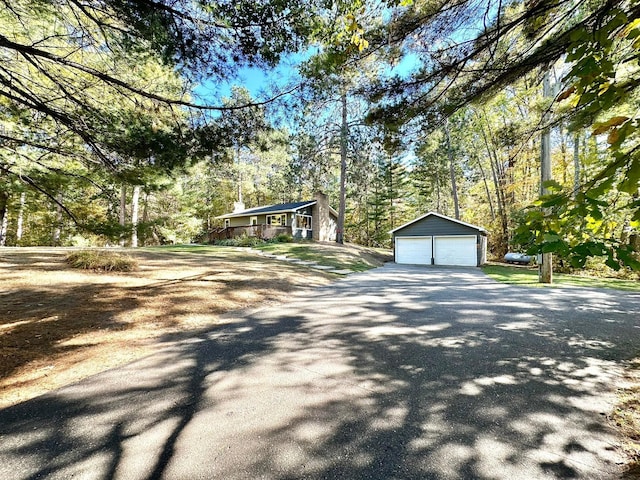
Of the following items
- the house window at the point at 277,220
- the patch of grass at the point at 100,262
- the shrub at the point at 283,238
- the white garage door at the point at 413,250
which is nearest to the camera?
the patch of grass at the point at 100,262

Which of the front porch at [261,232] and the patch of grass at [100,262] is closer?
the patch of grass at [100,262]

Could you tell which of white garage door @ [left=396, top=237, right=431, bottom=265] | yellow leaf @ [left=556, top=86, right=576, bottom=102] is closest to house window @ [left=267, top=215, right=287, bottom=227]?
white garage door @ [left=396, top=237, right=431, bottom=265]

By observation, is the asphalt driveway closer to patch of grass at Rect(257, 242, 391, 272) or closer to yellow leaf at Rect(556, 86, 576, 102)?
yellow leaf at Rect(556, 86, 576, 102)

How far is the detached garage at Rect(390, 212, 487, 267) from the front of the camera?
17.1 metres

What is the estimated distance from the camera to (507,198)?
2067 centimetres

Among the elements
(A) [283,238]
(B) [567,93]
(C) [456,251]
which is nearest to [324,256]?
(A) [283,238]

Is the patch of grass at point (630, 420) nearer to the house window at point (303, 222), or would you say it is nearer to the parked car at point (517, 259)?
the parked car at point (517, 259)

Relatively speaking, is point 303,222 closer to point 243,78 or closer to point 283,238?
point 283,238

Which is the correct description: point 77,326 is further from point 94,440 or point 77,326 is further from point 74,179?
point 94,440

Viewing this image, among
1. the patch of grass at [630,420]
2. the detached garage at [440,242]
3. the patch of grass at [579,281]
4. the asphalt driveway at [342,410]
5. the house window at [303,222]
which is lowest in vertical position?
the asphalt driveway at [342,410]

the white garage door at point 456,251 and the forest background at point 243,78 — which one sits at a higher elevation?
the forest background at point 243,78

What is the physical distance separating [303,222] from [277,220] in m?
2.31

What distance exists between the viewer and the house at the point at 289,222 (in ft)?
74.2

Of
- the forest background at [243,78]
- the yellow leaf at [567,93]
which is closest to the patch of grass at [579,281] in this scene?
the forest background at [243,78]
